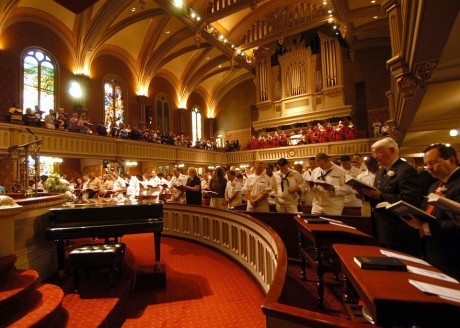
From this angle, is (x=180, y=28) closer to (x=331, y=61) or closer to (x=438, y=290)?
(x=331, y=61)

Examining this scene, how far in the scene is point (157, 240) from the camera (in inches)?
175

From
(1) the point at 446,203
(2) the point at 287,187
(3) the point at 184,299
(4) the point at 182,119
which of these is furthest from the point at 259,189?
(4) the point at 182,119

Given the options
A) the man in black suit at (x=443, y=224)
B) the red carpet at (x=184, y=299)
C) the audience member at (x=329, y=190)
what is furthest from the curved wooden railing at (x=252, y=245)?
the audience member at (x=329, y=190)

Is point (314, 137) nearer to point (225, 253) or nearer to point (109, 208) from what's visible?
point (225, 253)

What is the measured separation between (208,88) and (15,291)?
2384 cm

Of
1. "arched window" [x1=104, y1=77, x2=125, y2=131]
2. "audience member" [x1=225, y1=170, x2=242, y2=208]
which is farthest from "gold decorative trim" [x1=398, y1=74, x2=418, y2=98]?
"arched window" [x1=104, y1=77, x2=125, y2=131]

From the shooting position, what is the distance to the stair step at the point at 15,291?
2.29m

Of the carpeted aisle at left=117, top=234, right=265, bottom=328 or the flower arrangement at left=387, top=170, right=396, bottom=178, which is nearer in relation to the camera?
the flower arrangement at left=387, top=170, right=396, bottom=178

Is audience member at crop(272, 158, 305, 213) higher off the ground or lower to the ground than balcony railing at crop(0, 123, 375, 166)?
lower

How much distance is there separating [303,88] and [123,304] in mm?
18098

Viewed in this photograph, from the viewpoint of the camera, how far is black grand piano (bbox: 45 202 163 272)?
150 inches

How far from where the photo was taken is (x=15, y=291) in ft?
7.91

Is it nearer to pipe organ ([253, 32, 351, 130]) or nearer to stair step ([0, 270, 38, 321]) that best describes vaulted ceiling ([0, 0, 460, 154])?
pipe organ ([253, 32, 351, 130])

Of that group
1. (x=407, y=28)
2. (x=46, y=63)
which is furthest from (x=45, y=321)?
(x=46, y=63)
